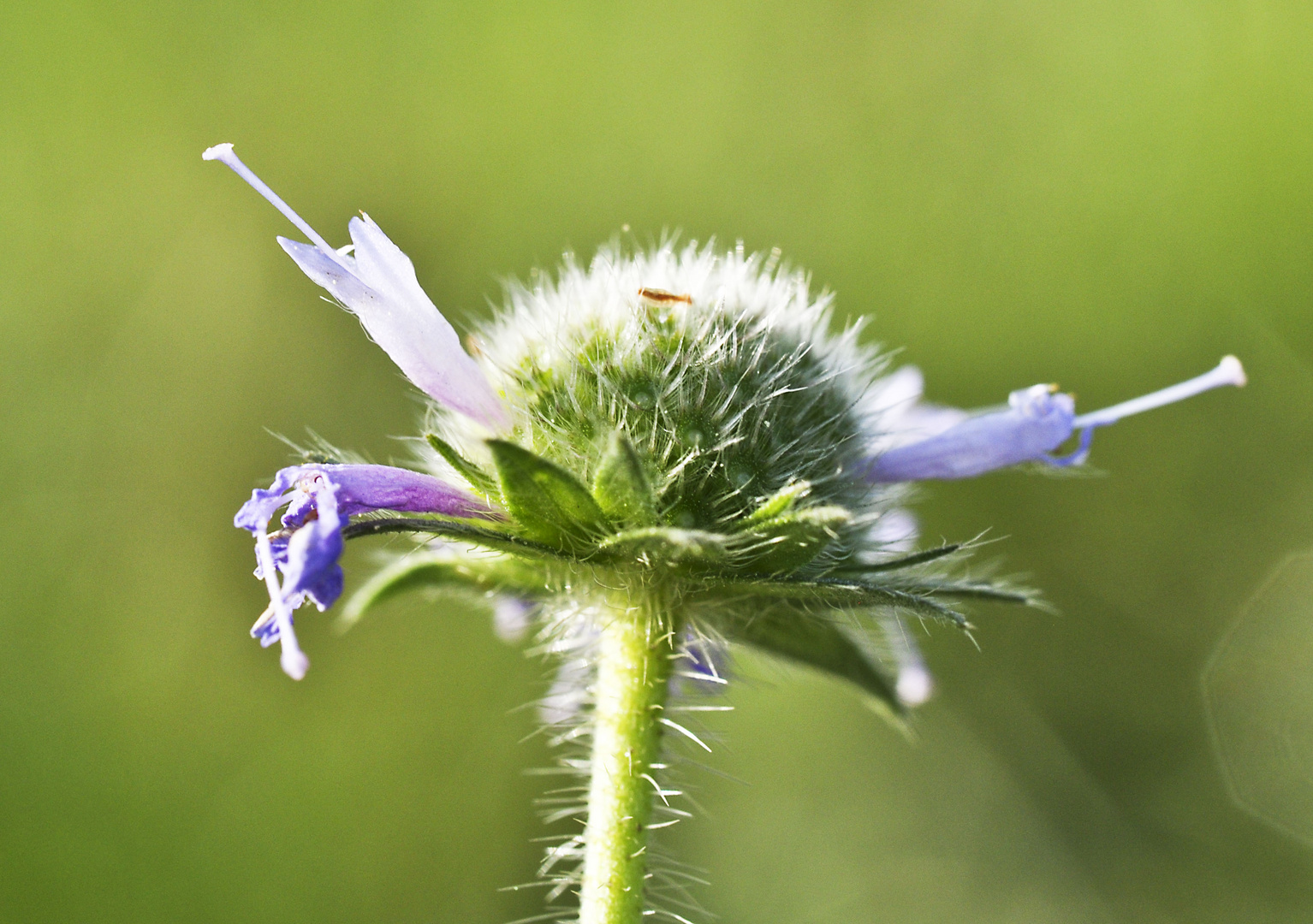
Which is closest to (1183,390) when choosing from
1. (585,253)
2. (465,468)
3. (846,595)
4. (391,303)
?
(846,595)

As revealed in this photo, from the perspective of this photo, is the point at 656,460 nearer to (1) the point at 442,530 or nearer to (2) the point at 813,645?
(1) the point at 442,530

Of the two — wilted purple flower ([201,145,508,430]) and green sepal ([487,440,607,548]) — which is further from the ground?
wilted purple flower ([201,145,508,430])

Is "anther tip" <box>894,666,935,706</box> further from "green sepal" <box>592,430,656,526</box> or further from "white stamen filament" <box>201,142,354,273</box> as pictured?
"white stamen filament" <box>201,142,354,273</box>

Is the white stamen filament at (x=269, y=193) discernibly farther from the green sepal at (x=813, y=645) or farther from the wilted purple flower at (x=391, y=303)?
the green sepal at (x=813, y=645)

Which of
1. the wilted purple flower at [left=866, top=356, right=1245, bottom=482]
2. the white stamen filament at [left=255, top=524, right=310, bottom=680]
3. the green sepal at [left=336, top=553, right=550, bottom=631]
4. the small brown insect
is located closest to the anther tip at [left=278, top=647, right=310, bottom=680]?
the white stamen filament at [left=255, top=524, right=310, bottom=680]

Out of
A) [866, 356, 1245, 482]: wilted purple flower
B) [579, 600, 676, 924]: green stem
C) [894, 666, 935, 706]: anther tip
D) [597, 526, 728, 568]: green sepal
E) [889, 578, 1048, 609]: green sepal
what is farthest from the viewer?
[894, 666, 935, 706]: anther tip

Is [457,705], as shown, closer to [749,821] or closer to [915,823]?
[749,821]
